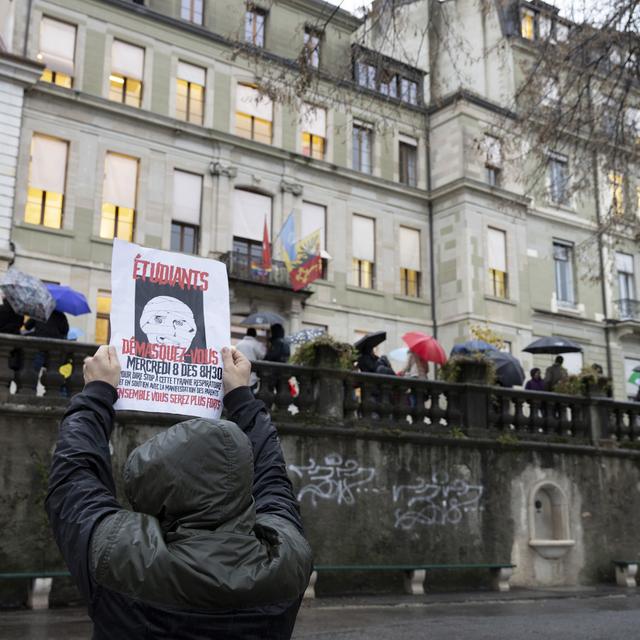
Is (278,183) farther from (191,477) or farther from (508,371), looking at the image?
(191,477)

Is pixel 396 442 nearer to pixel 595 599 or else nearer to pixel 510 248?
pixel 595 599

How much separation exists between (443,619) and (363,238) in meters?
22.0

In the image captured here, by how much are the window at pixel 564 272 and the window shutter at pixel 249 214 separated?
522 inches

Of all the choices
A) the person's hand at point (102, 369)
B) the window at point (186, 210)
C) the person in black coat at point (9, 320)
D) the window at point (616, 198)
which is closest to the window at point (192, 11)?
the window at point (186, 210)

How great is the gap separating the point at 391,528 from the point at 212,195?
16.9 m

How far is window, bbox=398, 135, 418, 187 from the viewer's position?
105ft

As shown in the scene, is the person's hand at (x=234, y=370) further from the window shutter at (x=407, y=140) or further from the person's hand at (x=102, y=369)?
the window shutter at (x=407, y=140)

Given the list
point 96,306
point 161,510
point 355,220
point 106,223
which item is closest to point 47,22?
point 106,223

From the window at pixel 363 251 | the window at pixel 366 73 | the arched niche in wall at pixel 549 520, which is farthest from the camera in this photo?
the window at pixel 363 251

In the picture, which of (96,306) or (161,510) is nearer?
(161,510)

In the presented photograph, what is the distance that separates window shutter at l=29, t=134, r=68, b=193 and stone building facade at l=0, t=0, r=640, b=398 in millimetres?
43

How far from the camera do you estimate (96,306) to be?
24.0 m

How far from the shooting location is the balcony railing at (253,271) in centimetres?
2588

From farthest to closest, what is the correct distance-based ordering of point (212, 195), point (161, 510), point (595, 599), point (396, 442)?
point (212, 195) < point (396, 442) < point (595, 599) < point (161, 510)
